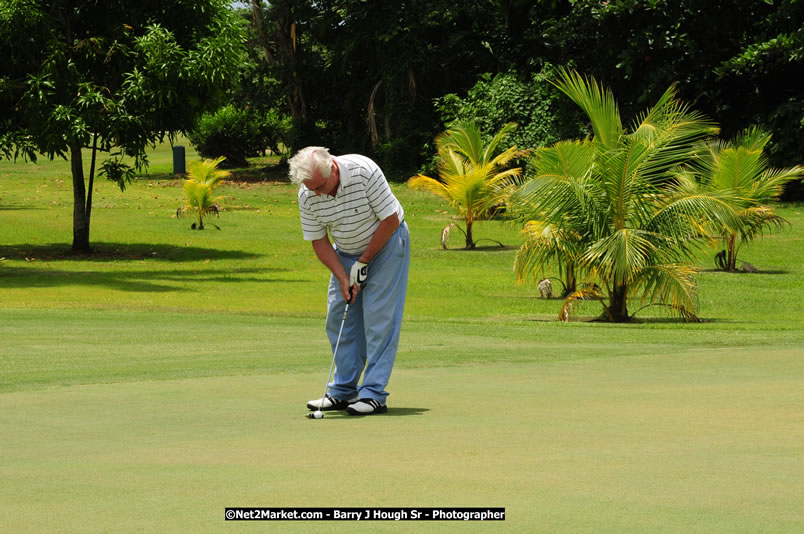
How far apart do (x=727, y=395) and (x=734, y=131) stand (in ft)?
113

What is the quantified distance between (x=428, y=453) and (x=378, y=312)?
186 centimetres

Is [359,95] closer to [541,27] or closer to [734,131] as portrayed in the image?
[541,27]

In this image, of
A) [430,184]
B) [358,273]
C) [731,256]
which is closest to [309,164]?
[358,273]

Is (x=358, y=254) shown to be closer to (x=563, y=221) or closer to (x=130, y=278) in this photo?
(x=563, y=221)

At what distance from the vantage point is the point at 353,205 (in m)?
7.01

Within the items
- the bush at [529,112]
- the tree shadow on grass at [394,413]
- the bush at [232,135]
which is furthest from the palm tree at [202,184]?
the tree shadow on grass at [394,413]

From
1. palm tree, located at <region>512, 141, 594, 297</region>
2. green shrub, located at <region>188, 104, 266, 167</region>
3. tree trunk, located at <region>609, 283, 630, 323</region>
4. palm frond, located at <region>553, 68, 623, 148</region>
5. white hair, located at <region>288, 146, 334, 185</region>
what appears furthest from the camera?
green shrub, located at <region>188, 104, 266, 167</region>

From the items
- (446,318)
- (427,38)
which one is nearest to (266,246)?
(446,318)

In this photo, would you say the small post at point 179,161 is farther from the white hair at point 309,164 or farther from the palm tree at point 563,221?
the white hair at point 309,164

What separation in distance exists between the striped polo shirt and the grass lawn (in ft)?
3.80

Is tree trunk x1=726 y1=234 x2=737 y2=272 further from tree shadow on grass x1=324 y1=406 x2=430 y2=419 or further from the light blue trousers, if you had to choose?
tree shadow on grass x1=324 y1=406 x2=430 y2=419

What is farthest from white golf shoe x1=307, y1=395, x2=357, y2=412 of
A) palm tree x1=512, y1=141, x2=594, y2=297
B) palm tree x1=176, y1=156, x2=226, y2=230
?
palm tree x1=176, y1=156, x2=226, y2=230

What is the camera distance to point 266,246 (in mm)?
30531

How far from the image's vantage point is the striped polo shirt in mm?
6961
